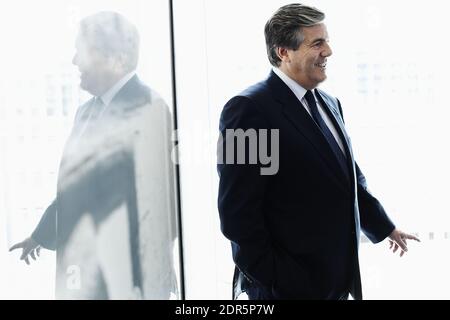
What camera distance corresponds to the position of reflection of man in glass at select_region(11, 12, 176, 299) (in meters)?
2.20

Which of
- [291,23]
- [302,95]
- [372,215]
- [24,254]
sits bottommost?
[24,254]

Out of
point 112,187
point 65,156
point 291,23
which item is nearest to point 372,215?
point 291,23

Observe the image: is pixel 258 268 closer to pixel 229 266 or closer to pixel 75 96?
pixel 229 266

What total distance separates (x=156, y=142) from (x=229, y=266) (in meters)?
0.58

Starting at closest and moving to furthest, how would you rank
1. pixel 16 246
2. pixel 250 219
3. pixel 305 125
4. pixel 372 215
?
1. pixel 250 219
2. pixel 305 125
3. pixel 372 215
4. pixel 16 246

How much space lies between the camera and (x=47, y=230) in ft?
7.23

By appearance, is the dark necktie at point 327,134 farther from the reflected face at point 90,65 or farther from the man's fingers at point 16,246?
the man's fingers at point 16,246

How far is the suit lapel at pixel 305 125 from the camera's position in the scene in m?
1.72

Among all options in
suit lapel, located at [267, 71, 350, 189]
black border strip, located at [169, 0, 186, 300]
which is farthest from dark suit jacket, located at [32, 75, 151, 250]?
suit lapel, located at [267, 71, 350, 189]

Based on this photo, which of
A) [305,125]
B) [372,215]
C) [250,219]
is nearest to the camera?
[250,219]

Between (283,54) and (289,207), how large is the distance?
47cm

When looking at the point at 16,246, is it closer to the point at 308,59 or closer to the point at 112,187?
the point at 112,187

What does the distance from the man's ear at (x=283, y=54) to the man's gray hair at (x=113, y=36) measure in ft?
2.20
